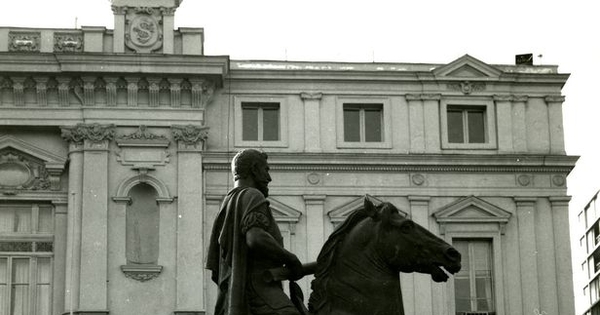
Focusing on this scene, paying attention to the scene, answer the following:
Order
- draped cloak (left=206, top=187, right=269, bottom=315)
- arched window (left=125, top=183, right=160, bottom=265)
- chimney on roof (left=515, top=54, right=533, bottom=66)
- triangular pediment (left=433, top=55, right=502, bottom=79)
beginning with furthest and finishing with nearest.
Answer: chimney on roof (left=515, top=54, right=533, bottom=66) < triangular pediment (left=433, top=55, right=502, bottom=79) < arched window (left=125, top=183, right=160, bottom=265) < draped cloak (left=206, top=187, right=269, bottom=315)

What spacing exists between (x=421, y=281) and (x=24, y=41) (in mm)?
13083

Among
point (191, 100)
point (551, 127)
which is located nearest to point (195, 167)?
point (191, 100)

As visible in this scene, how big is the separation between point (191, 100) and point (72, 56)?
11.7 ft

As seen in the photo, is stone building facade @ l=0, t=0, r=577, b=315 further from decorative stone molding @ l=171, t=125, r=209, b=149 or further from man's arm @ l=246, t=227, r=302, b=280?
man's arm @ l=246, t=227, r=302, b=280

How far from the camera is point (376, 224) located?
1353 centimetres

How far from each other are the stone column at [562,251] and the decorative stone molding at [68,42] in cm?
1417

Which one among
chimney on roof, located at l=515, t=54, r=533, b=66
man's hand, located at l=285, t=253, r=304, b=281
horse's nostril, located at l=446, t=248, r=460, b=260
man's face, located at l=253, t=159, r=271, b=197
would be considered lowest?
man's hand, located at l=285, t=253, r=304, b=281

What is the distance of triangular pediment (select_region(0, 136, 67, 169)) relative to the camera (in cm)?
4203

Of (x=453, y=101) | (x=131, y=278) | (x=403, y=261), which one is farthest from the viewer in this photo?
(x=453, y=101)

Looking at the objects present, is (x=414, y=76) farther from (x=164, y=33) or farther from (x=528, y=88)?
(x=164, y=33)

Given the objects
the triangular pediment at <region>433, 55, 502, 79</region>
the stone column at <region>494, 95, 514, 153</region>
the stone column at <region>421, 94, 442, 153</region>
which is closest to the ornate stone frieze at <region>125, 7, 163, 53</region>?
the stone column at <region>421, 94, 442, 153</region>

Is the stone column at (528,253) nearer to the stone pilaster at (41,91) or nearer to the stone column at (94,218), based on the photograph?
the stone column at (94,218)

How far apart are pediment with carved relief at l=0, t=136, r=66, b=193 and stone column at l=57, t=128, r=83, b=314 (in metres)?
0.44

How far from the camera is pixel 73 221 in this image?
41438mm
